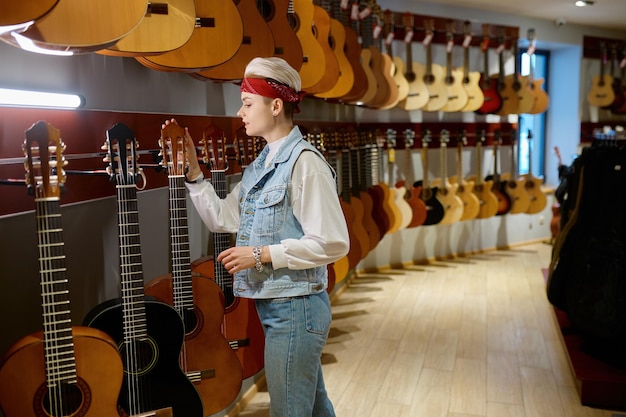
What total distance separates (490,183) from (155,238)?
443cm

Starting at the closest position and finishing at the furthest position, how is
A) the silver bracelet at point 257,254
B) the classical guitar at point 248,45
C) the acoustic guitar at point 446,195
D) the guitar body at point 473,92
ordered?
1. the silver bracelet at point 257,254
2. the classical guitar at point 248,45
3. the acoustic guitar at point 446,195
4. the guitar body at point 473,92

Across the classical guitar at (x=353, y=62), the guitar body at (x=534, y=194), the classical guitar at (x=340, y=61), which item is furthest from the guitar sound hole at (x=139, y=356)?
the guitar body at (x=534, y=194)

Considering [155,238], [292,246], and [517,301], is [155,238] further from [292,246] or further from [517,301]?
[517,301]

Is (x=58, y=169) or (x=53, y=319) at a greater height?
(x=58, y=169)

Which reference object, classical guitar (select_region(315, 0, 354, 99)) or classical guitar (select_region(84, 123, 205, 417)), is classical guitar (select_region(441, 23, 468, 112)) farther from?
classical guitar (select_region(84, 123, 205, 417))

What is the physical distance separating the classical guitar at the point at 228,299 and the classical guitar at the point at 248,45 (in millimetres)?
202

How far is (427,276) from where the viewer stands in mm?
5602

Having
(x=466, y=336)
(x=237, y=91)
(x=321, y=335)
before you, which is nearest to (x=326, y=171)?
(x=321, y=335)


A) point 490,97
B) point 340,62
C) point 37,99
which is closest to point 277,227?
point 37,99

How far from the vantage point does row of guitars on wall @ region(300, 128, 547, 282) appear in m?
4.00

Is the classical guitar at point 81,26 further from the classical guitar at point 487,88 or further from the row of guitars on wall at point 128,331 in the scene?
the classical guitar at point 487,88

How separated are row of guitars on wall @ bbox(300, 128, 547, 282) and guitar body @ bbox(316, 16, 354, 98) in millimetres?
304

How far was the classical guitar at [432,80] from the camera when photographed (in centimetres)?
559

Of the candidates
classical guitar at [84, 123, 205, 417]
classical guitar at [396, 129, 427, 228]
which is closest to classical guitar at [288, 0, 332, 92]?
classical guitar at [84, 123, 205, 417]
